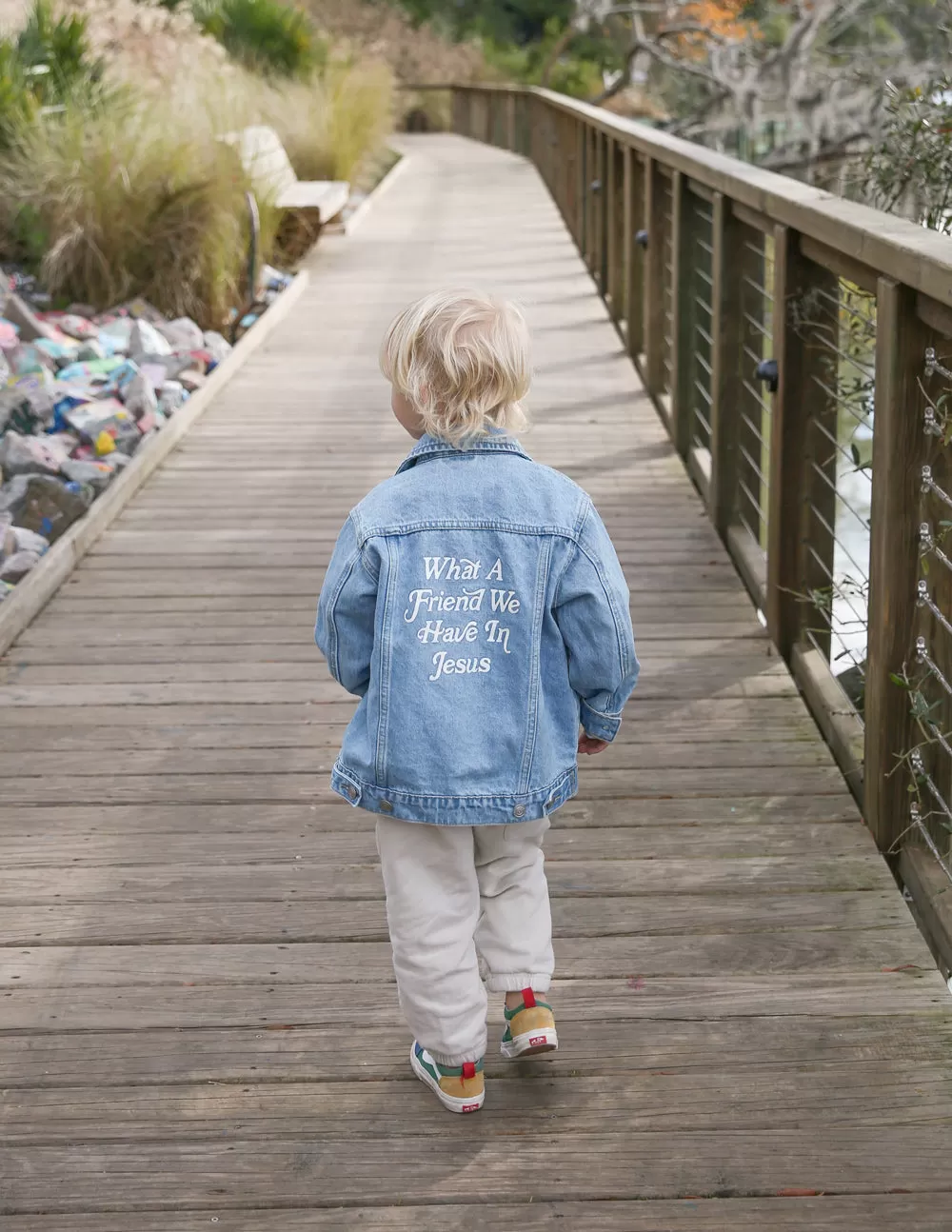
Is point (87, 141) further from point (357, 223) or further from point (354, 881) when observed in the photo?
point (354, 881)

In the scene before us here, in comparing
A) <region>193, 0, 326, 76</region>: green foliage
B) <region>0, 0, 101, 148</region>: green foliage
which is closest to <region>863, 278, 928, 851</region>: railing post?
<region>0, 0, 101, 148</region>: green foliage

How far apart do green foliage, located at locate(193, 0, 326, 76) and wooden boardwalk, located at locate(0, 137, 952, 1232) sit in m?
15.3

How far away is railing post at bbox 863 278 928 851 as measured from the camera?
8.28 feet

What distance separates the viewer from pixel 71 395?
638 cm

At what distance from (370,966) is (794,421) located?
1678 mm

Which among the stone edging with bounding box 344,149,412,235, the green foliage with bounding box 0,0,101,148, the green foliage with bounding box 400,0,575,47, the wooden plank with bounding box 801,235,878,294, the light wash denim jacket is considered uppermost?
the green foliage with bounding box 400,0,575,47

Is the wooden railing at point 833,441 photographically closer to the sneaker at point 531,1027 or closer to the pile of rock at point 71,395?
the sneaker at point 531,1027

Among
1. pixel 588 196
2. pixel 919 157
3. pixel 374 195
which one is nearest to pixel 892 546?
pixel 919 157

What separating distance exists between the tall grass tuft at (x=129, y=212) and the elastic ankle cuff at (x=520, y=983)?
21.0 feet

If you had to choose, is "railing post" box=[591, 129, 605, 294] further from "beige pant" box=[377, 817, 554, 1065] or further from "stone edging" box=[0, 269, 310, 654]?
"beige pant" box=[377, 817, 554, 1065]

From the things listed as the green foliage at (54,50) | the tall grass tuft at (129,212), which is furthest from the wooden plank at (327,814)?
the green foliage at (54,50)

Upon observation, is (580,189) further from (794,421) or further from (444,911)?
(444,911)

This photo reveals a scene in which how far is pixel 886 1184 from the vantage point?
1.90 metres

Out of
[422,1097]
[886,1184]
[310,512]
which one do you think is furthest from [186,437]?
[886,1184]
